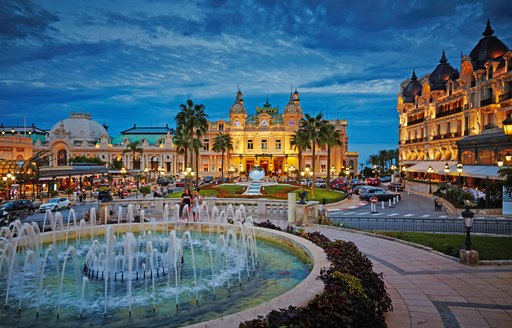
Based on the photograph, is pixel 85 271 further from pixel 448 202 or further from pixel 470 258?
pixel 448 202

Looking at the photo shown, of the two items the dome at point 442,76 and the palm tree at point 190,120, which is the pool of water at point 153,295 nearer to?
the palm tree at point 190,120

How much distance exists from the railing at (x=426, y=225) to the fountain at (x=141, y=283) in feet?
31.5

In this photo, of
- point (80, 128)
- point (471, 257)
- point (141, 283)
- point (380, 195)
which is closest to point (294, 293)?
point (141, 283)

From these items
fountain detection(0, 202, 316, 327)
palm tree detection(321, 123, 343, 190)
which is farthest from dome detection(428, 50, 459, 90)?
fountain detection(0, 202, 316, 327)

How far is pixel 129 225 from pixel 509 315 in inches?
655

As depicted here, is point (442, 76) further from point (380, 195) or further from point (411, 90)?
point (380, 195)

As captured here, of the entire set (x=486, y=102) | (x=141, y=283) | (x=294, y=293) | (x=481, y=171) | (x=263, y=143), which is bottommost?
(x=141, y=283)

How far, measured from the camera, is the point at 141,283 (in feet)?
40.1

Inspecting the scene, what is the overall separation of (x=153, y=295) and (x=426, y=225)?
64.8 feet

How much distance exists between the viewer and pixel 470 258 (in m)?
13.1

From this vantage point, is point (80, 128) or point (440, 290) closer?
point (440, 290)

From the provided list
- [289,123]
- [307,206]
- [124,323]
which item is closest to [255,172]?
[307,206]

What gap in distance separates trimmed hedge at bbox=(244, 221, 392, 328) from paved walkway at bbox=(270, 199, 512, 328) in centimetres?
Result: 75

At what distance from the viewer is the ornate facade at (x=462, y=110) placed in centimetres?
4550
